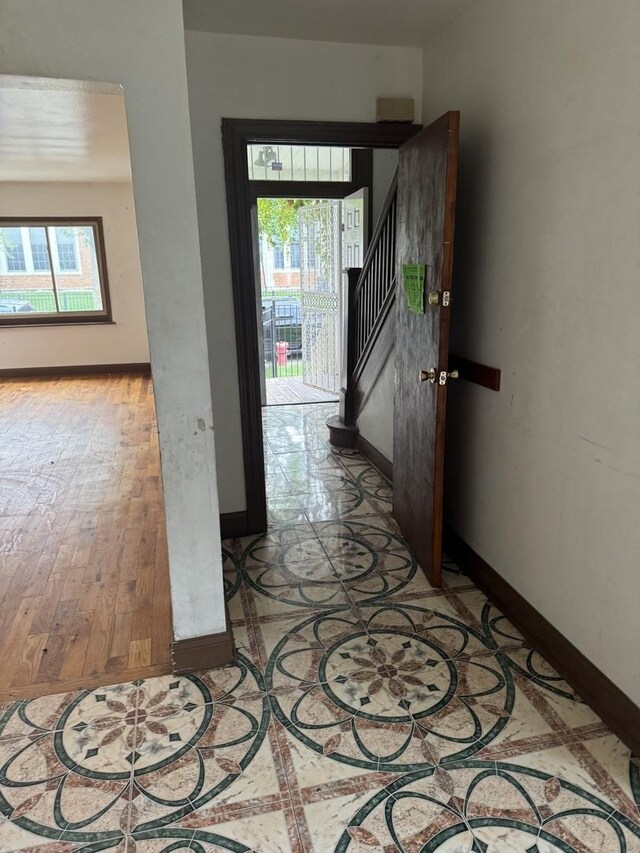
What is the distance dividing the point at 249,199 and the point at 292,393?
386 centimetres

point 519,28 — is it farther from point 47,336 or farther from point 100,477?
point 47,336

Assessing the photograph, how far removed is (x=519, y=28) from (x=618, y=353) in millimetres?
1251

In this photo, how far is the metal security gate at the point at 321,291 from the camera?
5680 mm

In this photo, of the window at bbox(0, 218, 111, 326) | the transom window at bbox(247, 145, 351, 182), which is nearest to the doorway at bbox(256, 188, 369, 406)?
the transom window at bbox(247, 145, 351, 182)

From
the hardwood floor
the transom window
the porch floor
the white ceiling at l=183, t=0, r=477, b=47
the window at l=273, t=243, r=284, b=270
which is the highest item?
the white ceiling at l=183, t=0, r=477, b=47

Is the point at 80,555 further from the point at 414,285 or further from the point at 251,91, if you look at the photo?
the point at 251,91

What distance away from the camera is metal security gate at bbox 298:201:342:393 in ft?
18.6

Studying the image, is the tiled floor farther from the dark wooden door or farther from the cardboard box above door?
the cardboard box above door

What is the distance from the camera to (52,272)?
7.42m

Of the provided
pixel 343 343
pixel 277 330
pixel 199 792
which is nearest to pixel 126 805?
pixel 199 792

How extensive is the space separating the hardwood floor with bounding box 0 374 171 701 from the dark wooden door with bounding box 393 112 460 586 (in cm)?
122

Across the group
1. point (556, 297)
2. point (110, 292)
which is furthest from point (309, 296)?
point (556, 297)

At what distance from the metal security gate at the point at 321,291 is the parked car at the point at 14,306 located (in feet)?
12.0

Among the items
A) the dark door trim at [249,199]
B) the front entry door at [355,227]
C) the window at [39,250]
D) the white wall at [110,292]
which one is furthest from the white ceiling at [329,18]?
the window at [39,250]
